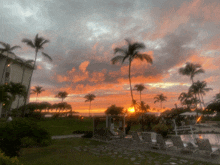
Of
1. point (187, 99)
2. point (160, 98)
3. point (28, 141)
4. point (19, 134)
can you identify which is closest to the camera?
point (28, 141)

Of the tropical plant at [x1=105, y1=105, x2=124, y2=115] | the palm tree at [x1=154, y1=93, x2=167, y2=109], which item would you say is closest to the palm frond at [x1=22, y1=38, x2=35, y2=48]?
the tropical plant at [x1=105, y1=105, x2=124, y2=115]

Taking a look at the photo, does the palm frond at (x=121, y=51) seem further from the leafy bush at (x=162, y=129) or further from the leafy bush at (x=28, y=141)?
the leafy bush at (x=28, y=141)

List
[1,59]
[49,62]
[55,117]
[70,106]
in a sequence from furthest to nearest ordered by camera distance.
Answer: [70,106] → [55,117] → [1,59] → [49,62]

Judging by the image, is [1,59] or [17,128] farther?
[1,59]

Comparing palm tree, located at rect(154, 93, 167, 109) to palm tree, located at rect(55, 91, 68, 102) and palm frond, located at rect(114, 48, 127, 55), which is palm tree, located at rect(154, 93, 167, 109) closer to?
palm tree, located at rect(55, 91, 68, 102)

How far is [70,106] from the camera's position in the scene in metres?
76.2

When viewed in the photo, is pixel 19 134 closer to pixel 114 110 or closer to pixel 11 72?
pixel 114 110

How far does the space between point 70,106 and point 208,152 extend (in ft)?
241

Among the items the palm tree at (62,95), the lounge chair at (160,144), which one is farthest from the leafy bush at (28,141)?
the palm tree at (62,95)

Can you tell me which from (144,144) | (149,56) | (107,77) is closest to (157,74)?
(149,56)

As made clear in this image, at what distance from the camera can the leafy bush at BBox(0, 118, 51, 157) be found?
5.84 metres

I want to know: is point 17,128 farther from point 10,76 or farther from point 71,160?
point 10,76

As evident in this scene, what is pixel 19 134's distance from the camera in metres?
5.97

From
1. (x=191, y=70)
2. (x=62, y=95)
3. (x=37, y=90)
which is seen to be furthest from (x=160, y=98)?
(x=37, y=90)
